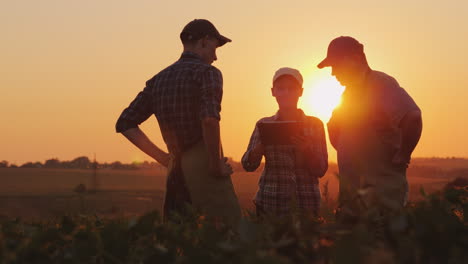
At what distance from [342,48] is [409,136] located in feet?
2.88

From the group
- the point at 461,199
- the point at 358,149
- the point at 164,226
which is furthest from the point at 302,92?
the point at 164,226

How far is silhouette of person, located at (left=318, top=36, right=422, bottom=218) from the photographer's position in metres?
4.51

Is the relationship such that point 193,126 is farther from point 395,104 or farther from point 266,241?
point 266,241

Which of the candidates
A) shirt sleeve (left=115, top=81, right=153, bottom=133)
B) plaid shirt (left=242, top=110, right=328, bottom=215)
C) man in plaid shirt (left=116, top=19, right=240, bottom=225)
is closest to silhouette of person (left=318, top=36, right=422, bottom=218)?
plaid shirt (left=242, top=110, right=328, bottom=215)

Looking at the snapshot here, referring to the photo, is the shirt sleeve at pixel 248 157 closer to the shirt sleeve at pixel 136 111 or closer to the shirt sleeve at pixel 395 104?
the shirt sleeve at pixel 136 111

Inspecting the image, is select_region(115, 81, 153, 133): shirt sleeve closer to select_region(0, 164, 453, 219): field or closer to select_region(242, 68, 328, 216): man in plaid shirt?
select_region(242, 68, 328, 216): man in plaid shirt

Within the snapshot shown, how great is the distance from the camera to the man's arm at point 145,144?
4820mm

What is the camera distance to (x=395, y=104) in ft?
15.0

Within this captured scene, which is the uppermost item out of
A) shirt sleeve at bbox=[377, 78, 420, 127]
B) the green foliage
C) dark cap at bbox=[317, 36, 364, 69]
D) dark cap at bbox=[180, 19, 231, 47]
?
dark cap at bbox=[180, 19, 231, 47]

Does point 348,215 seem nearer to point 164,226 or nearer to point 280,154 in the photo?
point 164,226

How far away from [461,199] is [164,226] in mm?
1161

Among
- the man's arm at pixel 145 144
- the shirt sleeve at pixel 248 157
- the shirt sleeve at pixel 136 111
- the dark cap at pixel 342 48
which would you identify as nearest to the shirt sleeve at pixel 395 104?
the dark cap at pixel 342 48

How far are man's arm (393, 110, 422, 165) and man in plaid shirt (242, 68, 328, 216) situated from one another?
121 centimetres

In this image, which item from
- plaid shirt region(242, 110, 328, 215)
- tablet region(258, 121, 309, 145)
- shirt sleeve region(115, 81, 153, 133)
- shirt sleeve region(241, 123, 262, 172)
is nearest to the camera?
shirt sleeve region(115, 81, 153, 133)
